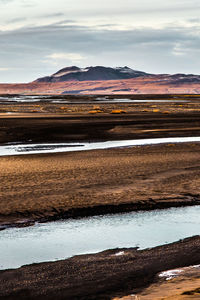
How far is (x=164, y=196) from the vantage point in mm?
12586

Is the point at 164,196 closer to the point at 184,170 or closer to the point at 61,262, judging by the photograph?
the point at 184,170

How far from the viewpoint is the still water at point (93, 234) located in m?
8.21

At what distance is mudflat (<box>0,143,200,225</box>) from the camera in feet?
37.6

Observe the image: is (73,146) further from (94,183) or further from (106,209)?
→ (106,209)

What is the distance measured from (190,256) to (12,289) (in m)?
3.36

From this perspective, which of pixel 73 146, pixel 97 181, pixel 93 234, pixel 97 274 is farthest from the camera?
pixel 73 146

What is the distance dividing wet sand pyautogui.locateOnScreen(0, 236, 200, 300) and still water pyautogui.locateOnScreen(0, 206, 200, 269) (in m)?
0.34

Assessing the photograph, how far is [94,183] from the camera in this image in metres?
14.2

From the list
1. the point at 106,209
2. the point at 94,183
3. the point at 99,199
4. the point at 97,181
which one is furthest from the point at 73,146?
the point at 106,209

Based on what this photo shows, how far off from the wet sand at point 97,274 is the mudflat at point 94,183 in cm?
300

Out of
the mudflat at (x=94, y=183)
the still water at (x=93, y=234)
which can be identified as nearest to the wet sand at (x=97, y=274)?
the still water at (x=93, y=234)

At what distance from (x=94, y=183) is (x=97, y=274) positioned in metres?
7.11

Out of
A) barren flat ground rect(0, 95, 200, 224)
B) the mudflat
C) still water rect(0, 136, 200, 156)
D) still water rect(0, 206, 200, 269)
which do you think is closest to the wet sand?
still water rect(0, 206, 200, 269)

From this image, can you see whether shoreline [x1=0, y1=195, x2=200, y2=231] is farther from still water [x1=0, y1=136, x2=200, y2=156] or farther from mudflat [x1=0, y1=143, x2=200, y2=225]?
still water [x1=0, y1=136, x2=200, y2=156]
